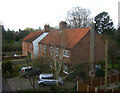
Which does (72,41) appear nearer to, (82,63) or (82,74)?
(82,63)

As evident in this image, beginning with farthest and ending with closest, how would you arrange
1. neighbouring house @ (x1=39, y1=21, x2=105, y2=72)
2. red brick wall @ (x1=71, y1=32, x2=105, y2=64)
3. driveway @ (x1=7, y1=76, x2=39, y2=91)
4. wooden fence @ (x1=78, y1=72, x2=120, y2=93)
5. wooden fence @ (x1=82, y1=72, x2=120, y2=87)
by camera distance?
red brick wall @ (x1=71, y1=32, x2=105, y2=64) → neighbouring house @ (x1=39, y1=21, x2=105, y2=72) → driveway @ (x1=7, y1=76, x2=39, y2=91) → wooden fence @ (x1=82, y1=72, x2=120, y2=87) → wooden fence @ (x1=78, y1=72, x2=120, y2=93)

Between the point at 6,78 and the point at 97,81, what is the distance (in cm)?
1284

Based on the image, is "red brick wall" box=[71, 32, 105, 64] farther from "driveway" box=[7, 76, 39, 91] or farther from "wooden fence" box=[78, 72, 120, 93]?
"driveway" box=[7, 76, 39, 91]

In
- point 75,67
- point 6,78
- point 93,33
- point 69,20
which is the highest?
point 69,20

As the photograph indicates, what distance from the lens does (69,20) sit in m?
35.8

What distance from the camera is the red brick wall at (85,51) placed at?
18.5 meters

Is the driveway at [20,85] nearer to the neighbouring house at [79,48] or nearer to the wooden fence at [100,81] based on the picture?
the neighbouring house at [79,48]

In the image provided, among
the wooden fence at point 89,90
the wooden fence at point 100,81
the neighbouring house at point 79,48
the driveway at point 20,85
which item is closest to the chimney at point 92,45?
the neighbouring house at point 79,48


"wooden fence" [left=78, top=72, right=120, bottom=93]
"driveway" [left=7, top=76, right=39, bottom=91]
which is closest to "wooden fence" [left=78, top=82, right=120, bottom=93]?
"wooden fence" [left=78, top=72, right=120, bottom=93]

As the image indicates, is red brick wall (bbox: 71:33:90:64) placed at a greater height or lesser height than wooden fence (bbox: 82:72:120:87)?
greater

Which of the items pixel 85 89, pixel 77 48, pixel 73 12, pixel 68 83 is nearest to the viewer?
pixel 85 89

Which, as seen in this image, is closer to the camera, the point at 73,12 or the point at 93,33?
the point at 93,33

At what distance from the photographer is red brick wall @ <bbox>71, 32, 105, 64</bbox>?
18.5 m

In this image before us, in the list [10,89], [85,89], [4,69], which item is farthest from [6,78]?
[85,89]
